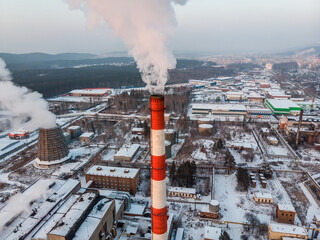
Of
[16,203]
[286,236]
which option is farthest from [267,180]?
[16,203]

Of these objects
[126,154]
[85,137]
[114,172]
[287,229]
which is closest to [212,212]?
[287,229]

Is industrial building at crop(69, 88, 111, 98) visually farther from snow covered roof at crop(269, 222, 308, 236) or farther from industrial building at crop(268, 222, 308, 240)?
industrial building at crop(268, 222, 308, 240)

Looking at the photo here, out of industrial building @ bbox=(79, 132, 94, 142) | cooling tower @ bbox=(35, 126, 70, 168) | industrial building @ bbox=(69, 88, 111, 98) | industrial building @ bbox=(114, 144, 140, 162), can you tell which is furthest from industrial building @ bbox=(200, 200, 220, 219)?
industrial building @ bbox=(69, 88, 111, 98)

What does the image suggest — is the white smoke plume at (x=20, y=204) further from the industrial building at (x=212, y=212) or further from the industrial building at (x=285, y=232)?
the industrial building at (x=285, y=232)

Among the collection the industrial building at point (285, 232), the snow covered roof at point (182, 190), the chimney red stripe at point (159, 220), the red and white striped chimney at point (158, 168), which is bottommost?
the snow covered roof at point (182, 190)

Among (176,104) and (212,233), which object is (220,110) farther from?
(212,233)

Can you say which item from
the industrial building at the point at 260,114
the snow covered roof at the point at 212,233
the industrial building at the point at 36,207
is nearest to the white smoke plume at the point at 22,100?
the industrial building at the point at 36,207

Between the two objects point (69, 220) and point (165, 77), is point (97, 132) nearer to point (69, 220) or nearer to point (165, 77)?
point (69, 220)
